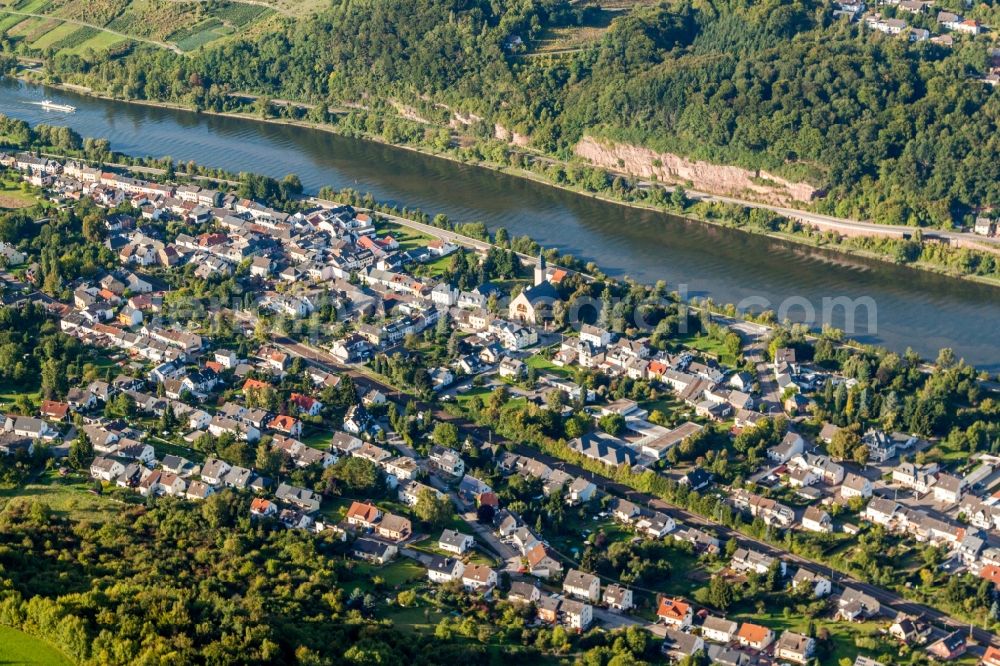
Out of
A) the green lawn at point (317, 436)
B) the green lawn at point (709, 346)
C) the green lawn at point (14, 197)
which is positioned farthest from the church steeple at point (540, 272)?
the green lawn at point (14, 197)

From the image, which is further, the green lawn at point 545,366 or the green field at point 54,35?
the green field at point 54,35

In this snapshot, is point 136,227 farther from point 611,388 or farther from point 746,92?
point 746,92

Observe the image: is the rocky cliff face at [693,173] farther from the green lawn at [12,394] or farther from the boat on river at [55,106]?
the green lawn at [12,394]

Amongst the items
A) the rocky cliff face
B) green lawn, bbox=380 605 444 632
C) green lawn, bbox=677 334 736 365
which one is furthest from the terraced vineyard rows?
green lawn, bbox=380 605 444 632

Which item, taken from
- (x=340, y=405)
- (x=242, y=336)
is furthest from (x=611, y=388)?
(x=242, y=336)

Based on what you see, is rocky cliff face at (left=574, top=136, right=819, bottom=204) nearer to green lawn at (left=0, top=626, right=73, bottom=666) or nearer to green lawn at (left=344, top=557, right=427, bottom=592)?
green lawn at (left=344, top=557, right=427, bottom=592)

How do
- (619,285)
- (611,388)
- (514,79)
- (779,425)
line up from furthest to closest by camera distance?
(514,79) < (619,285) < (611,388) < (779,425)

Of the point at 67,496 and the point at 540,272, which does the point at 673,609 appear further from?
the point at 540,272
